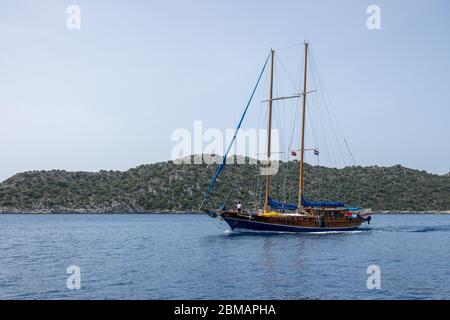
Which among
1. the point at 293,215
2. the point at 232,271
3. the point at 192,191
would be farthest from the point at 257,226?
the point at 192,191

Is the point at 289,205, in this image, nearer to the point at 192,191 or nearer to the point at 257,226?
the point at 257,226

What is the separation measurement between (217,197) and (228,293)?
128023 millimetres

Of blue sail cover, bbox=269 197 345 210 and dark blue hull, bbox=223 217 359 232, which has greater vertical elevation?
blue sail cover, bbox=269 197 345 210

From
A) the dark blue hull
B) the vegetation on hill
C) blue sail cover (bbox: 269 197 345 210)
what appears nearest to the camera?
the dark blue hull

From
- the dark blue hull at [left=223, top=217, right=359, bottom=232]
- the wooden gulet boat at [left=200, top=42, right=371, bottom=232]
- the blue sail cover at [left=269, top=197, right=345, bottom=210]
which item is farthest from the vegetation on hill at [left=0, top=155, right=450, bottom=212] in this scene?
the dark blue hull at [left=223, top=217, right=359, bottom=232]

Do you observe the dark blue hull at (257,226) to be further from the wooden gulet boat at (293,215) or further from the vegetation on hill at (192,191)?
the vegetation on hill at (192,191)

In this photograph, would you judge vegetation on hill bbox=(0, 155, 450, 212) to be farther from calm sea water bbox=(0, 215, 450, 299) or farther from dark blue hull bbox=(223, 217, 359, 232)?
calm sea water bbox=(0, 215, 450, 299)

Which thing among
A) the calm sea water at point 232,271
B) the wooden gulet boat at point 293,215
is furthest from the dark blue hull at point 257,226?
the calm sea water at point 232,271

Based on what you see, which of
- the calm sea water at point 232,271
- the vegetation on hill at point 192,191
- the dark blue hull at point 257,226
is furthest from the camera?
the vegetation on hill at point 192,191

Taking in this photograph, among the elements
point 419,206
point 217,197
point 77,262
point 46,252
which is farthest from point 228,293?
point 419,206

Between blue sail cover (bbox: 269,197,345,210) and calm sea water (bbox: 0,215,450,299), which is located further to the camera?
blue sail cover (bbox: 269,197,345,210)

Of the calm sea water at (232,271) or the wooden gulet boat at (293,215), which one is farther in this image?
the wooden gulet boat at (293,215)
